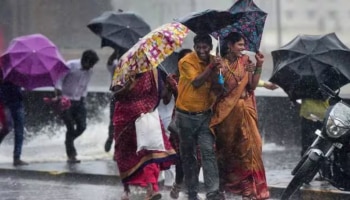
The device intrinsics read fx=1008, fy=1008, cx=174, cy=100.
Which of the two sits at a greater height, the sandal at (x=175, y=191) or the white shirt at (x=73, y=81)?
the white shirt at (x=73, y=81)

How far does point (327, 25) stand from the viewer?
25.0m

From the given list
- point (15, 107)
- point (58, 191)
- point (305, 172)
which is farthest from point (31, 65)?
point (305, 172)

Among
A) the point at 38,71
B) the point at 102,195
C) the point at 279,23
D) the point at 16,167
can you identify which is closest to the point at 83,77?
the point at 38,71

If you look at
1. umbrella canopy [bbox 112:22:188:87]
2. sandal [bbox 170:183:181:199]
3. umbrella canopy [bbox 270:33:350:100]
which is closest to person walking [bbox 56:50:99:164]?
sandal [bbox 170:183:181:199]

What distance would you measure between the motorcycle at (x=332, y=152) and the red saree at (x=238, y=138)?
329 millimetres

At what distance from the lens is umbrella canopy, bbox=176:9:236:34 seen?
327 inches

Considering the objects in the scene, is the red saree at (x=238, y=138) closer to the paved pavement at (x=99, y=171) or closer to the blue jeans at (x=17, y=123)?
the paved pavement at (x=99, y=171)

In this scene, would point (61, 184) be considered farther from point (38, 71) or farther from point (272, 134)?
point (272, 134)

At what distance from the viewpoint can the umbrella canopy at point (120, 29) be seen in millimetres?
11875

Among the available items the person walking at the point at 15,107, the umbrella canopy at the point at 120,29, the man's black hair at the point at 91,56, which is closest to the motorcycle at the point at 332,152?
the umbrella canopy at the point at 120,29

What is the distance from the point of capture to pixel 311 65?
375 inches

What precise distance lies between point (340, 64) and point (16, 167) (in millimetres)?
4425

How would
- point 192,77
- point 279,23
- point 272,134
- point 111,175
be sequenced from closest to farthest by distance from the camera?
point 192,77 → point 111,175 → point 272,134 → point 279,23

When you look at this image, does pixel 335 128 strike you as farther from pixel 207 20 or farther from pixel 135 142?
pixel 135 142
